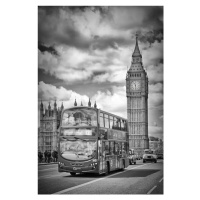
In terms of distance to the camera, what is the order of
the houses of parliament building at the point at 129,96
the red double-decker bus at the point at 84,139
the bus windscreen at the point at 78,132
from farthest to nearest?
the bus windscreen at the point at 78,132 < the red double-decker bus at the point at 84,139 < the houses of parliament building at the point at 129,96

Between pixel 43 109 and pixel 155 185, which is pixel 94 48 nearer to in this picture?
pixel 43 109

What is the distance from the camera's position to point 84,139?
1647cm

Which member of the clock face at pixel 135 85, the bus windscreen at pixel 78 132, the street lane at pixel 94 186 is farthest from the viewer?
the bus windscreen at pixel 78 132

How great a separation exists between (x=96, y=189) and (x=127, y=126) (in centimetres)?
662

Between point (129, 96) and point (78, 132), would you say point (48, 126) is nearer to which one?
point (78, 132)

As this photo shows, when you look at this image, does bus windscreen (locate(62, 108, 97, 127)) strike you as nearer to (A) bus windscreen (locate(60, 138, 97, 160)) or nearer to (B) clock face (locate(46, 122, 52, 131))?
(A) bus windscreen (locate(60, 138, 97, 160))

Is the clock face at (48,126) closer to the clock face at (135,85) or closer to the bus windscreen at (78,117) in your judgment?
the bus windscreen at (78,117)

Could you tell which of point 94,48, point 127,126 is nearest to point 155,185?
point 94,48

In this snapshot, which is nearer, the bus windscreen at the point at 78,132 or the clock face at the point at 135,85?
the clock face at the point at 135,85

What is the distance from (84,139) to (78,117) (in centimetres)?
97

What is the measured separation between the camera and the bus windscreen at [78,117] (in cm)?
1578

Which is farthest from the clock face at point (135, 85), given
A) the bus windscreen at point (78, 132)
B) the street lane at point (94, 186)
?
the street lane at point (94, 186)

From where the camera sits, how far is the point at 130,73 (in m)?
14.6

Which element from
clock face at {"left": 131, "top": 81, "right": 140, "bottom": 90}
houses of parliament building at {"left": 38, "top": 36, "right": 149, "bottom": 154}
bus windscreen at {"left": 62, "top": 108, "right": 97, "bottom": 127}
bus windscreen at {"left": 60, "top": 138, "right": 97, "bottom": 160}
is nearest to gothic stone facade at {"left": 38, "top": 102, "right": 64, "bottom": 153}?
houses of parliament building at {"left": 38, "top": 36, "right": 149, "bottom": 154}
